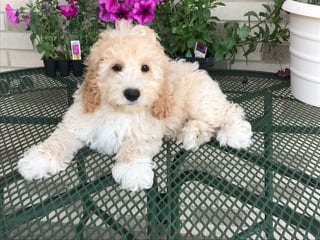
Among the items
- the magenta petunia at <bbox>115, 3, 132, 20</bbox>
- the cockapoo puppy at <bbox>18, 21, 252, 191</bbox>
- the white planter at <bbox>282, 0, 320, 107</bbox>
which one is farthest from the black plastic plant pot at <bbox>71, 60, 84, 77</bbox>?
the white planter at <bbox>282, 0, 320, 107</bbox>

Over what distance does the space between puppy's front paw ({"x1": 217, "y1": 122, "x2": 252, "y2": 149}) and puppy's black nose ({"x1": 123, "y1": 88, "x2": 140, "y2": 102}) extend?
374 mm

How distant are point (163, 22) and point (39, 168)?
1.14 metres

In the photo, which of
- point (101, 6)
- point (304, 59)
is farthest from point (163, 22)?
point (304, 59)

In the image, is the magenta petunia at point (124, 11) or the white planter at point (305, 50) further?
the magenta petunia at point (124, 11)

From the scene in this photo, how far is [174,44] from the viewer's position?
2.17 metres

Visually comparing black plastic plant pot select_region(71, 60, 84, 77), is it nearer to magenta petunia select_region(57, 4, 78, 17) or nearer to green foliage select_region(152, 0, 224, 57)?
magenta petunia select_region(57, 4, 78, 17)

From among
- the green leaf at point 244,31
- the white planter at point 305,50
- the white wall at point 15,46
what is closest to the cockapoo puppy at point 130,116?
the white planter at point 305,50

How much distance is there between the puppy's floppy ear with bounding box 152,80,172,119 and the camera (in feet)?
4.99

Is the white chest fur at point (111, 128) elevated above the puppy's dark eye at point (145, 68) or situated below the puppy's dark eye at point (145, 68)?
below

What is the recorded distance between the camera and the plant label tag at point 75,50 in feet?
7.10

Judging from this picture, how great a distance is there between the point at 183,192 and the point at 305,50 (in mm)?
916

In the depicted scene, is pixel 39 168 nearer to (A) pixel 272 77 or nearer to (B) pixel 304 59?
(B) pixel 304 59

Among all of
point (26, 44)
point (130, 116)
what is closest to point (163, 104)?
point (130, 116)

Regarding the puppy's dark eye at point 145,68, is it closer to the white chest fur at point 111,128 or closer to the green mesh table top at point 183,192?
the white chest fur at point 111,128
